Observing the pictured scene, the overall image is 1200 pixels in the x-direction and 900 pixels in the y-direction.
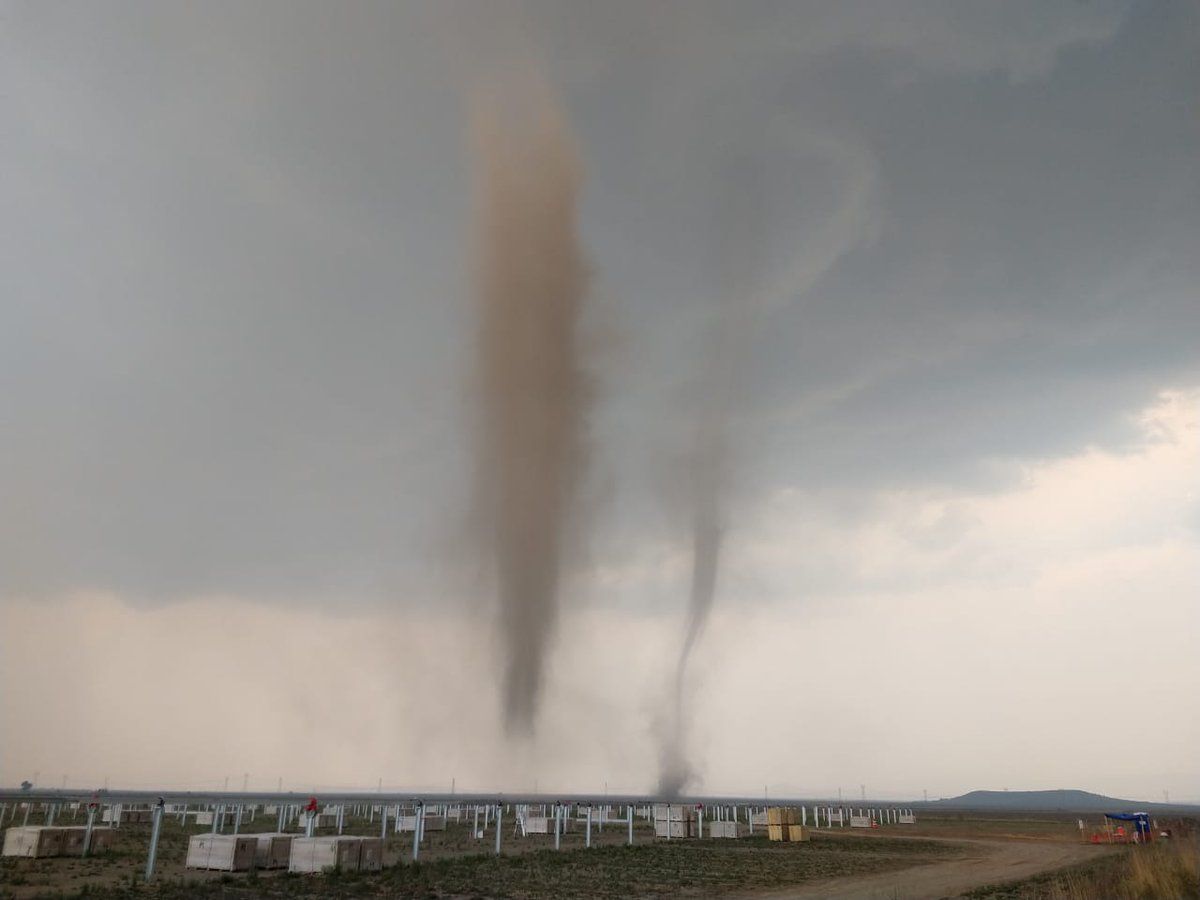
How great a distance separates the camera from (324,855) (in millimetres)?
33188

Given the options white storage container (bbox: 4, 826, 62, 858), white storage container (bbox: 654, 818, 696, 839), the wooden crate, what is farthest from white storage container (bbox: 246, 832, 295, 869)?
the wooden crate

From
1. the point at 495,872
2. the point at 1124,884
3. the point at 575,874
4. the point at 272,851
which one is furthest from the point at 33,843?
the point at 1124,884

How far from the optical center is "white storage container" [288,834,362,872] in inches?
1303

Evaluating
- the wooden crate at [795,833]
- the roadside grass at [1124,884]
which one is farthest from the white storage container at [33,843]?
the wooden crate at [795,833]

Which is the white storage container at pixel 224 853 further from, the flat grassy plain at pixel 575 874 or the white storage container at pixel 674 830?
the white storage container at pixel 674 830

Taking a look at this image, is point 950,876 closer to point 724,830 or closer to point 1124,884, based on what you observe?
point 1124,884

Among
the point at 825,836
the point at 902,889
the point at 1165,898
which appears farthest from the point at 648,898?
the point at 825,836

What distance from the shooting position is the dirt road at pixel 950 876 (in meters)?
30.9

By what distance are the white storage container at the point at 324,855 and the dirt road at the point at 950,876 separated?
1754cm

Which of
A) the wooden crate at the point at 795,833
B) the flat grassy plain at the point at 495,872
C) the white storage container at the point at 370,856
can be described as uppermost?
the white storage container at the point at 370,856

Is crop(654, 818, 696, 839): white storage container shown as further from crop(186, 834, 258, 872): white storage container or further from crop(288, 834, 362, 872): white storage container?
crop(186, 834, 258, 872): white storage container

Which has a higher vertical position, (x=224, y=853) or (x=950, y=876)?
(x=224, y=853)

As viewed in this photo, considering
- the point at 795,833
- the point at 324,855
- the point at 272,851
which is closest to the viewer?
the point at 324,855

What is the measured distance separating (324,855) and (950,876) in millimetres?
31224
